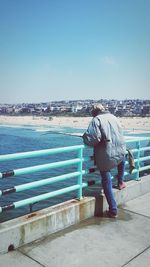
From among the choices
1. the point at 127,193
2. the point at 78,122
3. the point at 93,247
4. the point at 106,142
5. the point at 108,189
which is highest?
the point at 106,142

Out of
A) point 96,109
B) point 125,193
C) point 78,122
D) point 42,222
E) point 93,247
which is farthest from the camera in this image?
point 78,122

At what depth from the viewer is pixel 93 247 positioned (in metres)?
3.71

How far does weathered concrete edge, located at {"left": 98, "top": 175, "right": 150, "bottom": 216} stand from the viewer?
4895mm

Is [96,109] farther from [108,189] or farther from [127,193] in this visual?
[127,193]

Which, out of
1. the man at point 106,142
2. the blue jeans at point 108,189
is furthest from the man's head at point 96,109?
the blue jeans at point 108,189

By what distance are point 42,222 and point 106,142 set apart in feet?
4.64

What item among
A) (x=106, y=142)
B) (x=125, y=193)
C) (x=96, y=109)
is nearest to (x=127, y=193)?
(x=125, y=193)

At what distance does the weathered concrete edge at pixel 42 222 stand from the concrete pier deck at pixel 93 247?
0.08m

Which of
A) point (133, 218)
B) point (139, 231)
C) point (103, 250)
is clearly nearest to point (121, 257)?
point (103, 250)

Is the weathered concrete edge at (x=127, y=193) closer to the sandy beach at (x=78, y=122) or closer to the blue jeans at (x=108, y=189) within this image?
the blue jeans at (x=108, y=189)

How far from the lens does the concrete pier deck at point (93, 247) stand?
11.0 feet

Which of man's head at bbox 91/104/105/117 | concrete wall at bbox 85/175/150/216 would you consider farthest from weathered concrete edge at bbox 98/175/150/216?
man's head at bbox 91/104/105/117

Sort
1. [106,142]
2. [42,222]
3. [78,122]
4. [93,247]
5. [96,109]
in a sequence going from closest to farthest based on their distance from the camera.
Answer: [93,247], [42,222], [106,142], [96,109], [78,122]

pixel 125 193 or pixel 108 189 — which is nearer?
pixel 108 189
